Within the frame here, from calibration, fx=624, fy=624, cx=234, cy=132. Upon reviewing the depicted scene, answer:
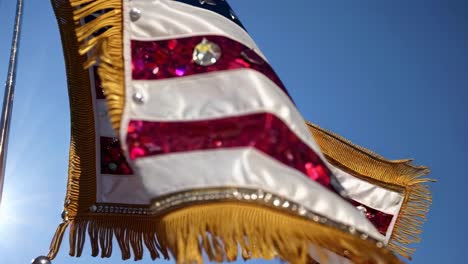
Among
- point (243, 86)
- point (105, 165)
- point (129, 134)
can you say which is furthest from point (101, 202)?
point (243, 86)

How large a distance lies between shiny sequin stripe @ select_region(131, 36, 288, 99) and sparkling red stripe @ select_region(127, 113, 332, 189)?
0.51ft

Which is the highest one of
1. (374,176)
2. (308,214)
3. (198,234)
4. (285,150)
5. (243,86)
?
(374,176)

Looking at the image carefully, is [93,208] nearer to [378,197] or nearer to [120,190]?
[120,190]

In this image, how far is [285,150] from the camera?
1340 millimetres

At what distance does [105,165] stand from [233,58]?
0.69 m

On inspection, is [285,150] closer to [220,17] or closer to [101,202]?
[220,17]

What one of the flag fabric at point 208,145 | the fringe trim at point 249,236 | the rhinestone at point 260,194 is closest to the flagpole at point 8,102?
the flag fabric at point 208,145

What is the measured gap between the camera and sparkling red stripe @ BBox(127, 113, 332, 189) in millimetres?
1330

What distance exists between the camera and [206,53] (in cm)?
151

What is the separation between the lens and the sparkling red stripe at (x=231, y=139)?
133 centimetres

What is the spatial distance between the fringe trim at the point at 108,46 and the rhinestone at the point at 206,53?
0.59 ft

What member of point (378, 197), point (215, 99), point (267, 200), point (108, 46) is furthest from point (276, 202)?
point (378, 197)

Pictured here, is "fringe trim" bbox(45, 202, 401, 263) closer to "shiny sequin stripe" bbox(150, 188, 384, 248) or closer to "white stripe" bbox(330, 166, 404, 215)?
"shiny sequin stripe" bbox(150, 188, 384, 248)

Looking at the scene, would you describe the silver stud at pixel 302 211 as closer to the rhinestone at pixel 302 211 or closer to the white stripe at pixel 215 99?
the rhinestone at pixel 302 211
